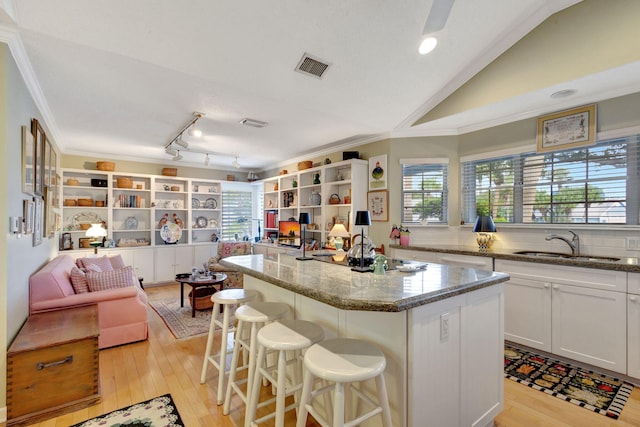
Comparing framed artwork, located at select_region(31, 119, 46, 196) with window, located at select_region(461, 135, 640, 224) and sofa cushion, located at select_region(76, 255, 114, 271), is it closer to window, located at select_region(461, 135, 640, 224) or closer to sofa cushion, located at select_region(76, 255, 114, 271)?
sofa cushion, located at select_region(76, 255, 114, 271)

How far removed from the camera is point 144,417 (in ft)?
6.63

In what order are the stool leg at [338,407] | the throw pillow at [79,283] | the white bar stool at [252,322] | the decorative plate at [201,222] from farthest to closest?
1. the decorative plate at [201,222]
2. the throw pillow at [79,283]
3. the white bar stool at [252,322]
4. the stool leg at [338,407]

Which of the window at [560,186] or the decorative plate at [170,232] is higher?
the window at [560,186]

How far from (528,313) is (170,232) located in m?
5.95

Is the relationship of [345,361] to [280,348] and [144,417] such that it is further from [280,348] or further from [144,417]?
[144,417]

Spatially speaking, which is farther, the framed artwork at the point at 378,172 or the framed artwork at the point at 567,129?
the framed artwork at the point at 378,172

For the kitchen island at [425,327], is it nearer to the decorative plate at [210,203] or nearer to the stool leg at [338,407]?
the stool leg at [338,407]

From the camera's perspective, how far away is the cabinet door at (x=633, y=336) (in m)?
2.32

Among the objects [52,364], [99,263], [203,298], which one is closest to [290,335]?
[52,364]

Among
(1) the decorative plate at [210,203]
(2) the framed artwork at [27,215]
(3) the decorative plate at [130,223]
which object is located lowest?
(3) the decorative plate at [130,223]

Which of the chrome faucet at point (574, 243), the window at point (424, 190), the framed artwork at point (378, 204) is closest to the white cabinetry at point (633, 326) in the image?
the chrome faucet at point (574, 243)

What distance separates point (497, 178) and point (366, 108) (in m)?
1.83

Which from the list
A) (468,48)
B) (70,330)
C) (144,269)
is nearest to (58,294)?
(70,330)

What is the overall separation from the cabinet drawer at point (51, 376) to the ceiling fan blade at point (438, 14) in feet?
9.92
